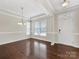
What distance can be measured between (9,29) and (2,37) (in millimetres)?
934

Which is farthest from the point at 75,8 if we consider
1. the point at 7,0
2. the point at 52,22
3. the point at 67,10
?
the point at 7,0

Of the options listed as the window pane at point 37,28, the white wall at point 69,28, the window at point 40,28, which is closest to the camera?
the white wall at point 69,28

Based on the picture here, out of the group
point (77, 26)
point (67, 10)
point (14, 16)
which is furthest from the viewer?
point (14, 16)

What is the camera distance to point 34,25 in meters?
9.95

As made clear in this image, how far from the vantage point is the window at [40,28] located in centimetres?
821

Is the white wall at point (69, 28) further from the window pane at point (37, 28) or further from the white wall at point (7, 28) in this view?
the white wall at point (7, 28)

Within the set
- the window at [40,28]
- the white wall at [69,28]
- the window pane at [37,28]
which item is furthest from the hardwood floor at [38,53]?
the window pane at [37,28]

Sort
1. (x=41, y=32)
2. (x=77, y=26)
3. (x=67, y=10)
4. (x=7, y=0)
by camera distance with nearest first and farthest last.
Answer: (x=7, y=0), (x=77, y=26), (x=67, y=10), (x=41, y=32)

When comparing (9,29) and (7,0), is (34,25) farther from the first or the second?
(7,0)

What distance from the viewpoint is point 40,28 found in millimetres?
8828

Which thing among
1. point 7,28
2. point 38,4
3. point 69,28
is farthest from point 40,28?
point 38,4

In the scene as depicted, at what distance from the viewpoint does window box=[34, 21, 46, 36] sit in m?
8.21

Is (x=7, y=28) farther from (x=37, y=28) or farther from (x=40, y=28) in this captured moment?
(x=37, y=28)

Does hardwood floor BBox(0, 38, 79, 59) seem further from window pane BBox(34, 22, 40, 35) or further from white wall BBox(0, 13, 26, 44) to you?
window pane BBox(34, 22, 40, 35)
